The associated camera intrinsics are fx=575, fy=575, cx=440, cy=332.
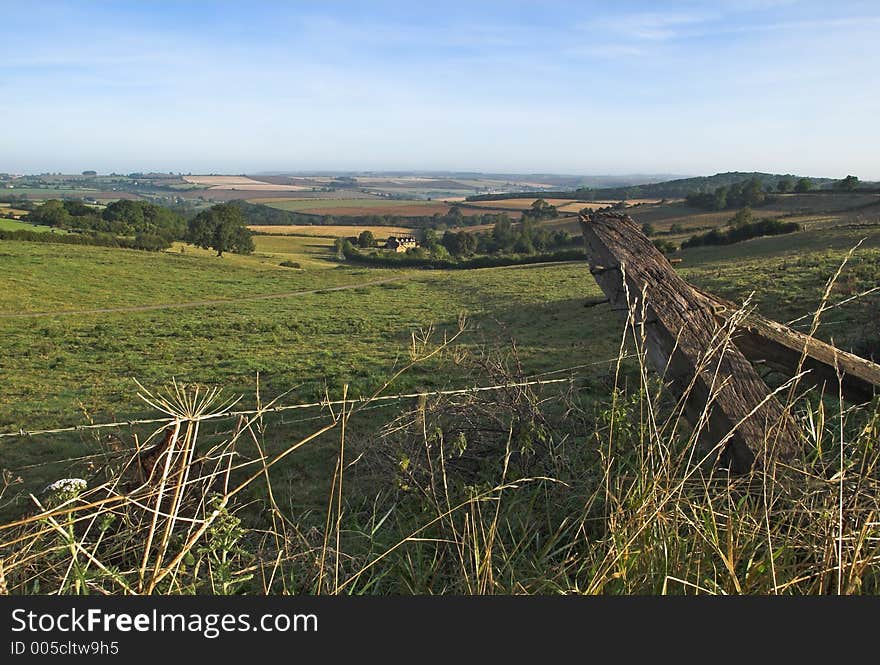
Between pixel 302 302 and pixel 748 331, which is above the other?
pixel 748 331

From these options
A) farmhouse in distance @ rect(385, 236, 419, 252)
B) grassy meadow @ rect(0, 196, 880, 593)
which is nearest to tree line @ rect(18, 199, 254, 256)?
farmhouse in distance @ rect(385, 236, 419, 252)

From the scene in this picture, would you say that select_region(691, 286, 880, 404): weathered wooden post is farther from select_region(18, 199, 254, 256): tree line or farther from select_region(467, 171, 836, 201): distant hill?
select_region(467, 171, 836, 201): distant hill

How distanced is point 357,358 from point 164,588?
43.0 ft

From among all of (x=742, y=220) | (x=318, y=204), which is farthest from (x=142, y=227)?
(x=318, y=204)

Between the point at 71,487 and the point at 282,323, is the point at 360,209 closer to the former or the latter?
the point at 282,323

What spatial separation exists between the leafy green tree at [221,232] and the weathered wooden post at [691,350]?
65668 mm

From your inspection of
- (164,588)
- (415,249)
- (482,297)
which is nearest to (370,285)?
(482,297)

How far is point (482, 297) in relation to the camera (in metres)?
31.1

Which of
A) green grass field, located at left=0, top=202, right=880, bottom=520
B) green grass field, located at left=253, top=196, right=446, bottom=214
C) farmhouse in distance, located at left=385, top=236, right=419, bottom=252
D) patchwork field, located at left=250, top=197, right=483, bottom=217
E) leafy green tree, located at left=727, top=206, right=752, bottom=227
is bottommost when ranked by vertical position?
green grass field, located at left=0, top=202, right=880, bottom=520

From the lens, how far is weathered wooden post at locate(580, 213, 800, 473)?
2598 mm

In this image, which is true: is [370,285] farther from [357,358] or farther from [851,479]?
[851,479]

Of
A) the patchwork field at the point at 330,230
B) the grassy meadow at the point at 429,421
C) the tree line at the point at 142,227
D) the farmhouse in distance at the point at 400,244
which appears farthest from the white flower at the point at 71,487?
the patchwork field at the point at 330,230

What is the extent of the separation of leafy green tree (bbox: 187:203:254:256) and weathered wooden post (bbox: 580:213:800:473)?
215 ft

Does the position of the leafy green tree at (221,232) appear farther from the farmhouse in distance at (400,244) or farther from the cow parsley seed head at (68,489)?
the cow parsley seed head at (68,489)
